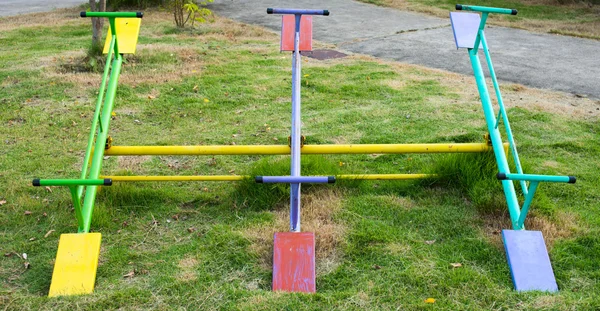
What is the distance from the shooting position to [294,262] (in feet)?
11.2

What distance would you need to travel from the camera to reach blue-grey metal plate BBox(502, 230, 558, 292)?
3.33 metres

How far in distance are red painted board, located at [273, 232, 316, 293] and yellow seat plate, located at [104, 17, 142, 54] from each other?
1804 millimetres

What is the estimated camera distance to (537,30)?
10727 millimetres

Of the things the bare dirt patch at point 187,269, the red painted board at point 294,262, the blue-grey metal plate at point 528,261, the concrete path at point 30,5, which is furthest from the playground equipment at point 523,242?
the concrete path at point 30,5

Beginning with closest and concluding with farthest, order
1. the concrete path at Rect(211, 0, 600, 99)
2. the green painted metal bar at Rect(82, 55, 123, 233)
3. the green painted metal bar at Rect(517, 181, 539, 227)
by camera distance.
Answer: the green painted metal bar at Rect(517, 181, 539, 227) < the green painted metal bar at Rect(82, 55, 123, 233) < the concrete path at Rect(211, 0, 600, 99)

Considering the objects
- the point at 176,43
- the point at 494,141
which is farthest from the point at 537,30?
the point at 494,141

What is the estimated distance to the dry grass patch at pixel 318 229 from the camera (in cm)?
364

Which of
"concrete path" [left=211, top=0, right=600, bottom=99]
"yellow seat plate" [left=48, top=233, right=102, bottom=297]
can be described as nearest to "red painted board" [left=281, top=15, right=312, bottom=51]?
"yellow seat plate" [left=48, top=233, right=102, bottom=297]

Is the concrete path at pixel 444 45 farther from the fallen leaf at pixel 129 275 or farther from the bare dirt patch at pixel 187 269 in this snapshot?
the fallen leaf at pixel 129 275

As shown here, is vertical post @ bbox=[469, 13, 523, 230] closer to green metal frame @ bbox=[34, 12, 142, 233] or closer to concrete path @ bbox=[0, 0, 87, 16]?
green metal frame @ bbox=[34, 12, 142, 233]

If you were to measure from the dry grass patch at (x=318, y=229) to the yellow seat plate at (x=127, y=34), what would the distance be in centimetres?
154

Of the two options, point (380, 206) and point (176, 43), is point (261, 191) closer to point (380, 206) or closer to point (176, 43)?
point (380, 206)

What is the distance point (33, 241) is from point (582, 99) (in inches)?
229

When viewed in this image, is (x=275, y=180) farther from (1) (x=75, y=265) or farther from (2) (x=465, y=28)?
(2) (x=465, y=28)
